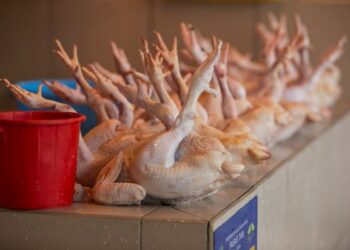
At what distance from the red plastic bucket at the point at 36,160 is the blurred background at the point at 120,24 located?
3885 mm

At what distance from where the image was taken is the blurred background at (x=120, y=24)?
559cm

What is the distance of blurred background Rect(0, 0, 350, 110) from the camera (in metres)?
5.59

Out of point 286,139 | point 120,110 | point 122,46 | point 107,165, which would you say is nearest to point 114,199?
point 107,165

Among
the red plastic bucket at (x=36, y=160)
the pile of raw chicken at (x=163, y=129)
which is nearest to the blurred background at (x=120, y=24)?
the pile of raw chicken at (x=163, y=129)

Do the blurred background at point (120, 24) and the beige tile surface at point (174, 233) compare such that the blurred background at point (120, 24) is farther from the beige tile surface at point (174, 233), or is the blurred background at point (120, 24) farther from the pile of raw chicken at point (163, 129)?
the beige tile surface at point (174, 233)

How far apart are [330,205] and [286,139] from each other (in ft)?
1.45

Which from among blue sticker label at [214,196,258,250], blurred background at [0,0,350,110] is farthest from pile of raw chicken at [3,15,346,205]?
blurred background at [0,0,350,110]

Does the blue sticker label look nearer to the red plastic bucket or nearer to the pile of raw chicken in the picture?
the pile of raw chicken

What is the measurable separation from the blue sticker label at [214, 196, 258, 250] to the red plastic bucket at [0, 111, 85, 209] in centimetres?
34

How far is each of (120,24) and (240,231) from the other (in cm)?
399

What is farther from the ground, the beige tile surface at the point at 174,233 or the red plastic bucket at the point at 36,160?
the red plastic bucket at the point at 36,160

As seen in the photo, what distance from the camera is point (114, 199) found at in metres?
1.75

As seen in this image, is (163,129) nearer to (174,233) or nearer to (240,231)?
(240,231)

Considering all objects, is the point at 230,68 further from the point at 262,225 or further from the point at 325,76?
the point at 262,225
